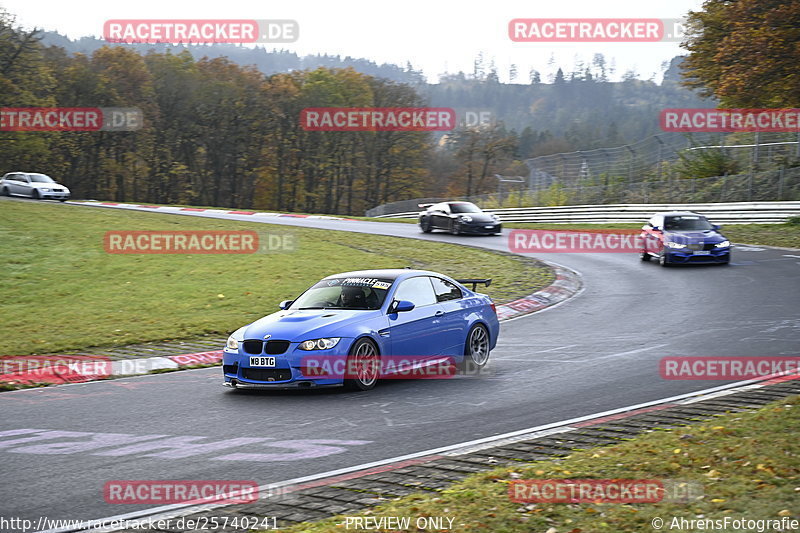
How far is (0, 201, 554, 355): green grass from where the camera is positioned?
15781 mm

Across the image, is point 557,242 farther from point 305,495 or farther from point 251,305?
point 305,495

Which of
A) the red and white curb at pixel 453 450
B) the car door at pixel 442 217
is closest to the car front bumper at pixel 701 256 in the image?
the car door at pixel 442 217

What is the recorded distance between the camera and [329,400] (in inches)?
405

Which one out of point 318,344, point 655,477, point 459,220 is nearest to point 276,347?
point 318,344

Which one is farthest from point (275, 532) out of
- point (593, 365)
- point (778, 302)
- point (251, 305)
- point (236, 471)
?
point (778, 302)

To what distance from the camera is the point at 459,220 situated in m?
36.4

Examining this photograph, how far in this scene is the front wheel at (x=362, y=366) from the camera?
10578mm

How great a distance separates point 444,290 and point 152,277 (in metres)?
11.2

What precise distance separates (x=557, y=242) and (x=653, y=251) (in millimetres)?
8347

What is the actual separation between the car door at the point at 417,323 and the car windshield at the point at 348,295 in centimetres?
22

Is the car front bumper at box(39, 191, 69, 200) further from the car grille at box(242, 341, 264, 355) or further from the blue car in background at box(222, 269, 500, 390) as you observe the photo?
the car grille at box(242, 341, 264, 355)

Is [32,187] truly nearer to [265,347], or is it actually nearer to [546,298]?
[546,298]

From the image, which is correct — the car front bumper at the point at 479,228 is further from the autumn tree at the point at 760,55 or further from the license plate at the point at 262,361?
the license plate at the point at 262,361

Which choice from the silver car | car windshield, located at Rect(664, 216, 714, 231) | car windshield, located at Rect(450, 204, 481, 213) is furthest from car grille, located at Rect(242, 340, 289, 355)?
the silver car
